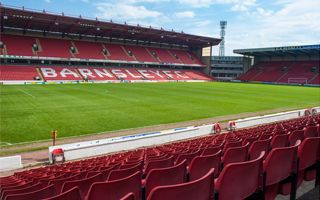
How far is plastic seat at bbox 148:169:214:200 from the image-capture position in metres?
2.09

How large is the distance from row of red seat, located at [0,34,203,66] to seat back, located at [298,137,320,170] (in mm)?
59809

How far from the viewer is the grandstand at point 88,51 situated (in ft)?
178

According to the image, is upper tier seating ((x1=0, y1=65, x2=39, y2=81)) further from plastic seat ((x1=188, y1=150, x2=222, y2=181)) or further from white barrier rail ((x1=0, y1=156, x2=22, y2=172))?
plastic seat ((x1=188, y1=150, x2=222, y2=181))

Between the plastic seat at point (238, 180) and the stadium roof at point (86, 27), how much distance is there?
53858 mm

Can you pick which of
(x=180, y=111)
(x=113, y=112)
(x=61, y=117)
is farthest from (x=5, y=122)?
(x=180, y=111)

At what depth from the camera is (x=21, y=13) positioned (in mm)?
50188

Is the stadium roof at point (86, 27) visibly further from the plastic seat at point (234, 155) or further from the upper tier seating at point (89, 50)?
the plastic seat at point (234, 155)

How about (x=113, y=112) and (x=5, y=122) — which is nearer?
(x=5, y=122)

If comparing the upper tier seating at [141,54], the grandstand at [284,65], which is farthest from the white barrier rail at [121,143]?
the grandstand at [284,65]

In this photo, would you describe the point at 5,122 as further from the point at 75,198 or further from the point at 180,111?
the point at 75,198

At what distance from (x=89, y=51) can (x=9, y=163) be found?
5918 cm

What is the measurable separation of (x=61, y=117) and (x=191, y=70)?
6685cm

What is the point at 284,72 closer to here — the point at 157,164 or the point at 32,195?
the point at 157,164

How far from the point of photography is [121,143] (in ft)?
44.2
